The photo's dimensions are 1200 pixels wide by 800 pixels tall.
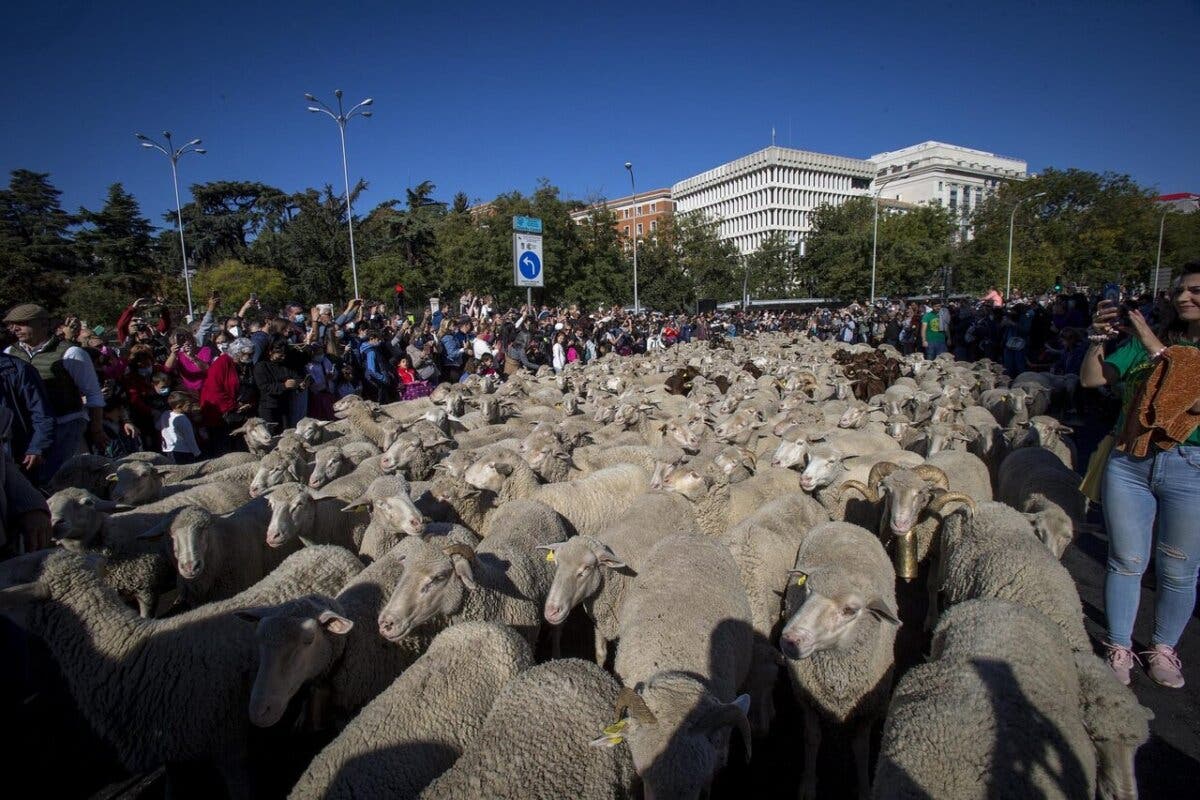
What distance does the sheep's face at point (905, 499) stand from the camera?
167 inches

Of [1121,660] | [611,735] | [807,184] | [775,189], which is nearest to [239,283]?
[611,735]

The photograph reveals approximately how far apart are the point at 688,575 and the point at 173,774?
2830 mm

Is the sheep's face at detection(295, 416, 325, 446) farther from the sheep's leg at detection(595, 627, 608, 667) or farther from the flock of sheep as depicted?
the sheep's leg at detection(595, 627, 608, 667)

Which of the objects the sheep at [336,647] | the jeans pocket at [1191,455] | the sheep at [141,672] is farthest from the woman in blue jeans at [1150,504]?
the sheep at [141,672]

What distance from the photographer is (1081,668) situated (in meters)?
2.65

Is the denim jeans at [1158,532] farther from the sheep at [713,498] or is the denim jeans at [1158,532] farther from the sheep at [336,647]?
the sheep at [336,647]

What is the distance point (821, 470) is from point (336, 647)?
409cm

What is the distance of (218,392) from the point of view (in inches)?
301

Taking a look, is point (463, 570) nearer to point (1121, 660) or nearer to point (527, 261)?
point (1121, 660)

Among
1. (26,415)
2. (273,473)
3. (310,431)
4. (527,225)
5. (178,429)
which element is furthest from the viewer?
(527,225)

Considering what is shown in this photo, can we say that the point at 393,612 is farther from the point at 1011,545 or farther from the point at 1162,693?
the point at 1162,693

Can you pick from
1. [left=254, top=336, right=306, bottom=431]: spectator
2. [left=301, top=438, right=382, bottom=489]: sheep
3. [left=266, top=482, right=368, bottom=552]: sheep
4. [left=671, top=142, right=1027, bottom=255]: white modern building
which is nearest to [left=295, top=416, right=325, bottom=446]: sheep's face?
[left=301, top=438, right=382, bottom=489]: sheep

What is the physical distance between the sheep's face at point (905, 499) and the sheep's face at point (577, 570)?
207cm

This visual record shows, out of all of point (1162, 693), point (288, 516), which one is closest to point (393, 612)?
point (288, 516)
